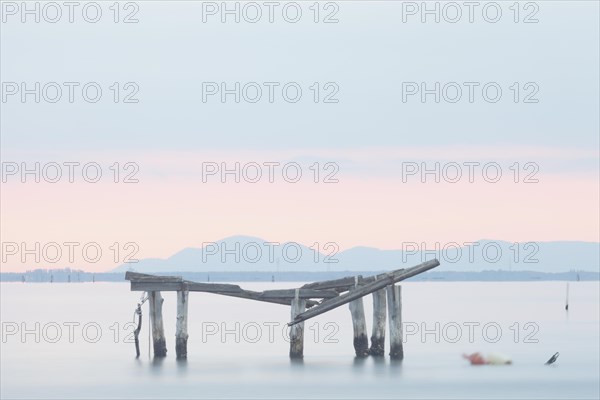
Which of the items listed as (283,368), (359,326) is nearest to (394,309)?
(359,326)

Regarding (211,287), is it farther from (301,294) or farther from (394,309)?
(394,309)

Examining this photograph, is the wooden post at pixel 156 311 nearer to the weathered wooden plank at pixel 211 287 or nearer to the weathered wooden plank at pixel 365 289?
the weathered wooden plank at pixel 211 287

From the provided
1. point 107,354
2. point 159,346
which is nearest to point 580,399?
point 159,346

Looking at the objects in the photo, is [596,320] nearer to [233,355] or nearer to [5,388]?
[233,355]

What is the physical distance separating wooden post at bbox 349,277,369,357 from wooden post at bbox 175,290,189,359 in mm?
5299

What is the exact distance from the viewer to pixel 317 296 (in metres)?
43.7

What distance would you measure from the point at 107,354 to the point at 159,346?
9807mm

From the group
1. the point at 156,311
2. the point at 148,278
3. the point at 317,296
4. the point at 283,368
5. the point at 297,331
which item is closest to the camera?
the point at 148,278

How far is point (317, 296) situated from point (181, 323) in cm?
446

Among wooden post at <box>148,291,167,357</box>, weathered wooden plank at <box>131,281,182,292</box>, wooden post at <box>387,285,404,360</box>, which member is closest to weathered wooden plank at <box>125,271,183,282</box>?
weathered wooden plank at <box>131,281,182,292</box>

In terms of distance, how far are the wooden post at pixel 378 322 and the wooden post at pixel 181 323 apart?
19.6 ft

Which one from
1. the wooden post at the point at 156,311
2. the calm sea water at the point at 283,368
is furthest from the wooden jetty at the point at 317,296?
the calm sea water at the point at 283,368

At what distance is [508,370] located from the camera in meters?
48.1

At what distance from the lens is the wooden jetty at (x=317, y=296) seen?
42.7 metres
